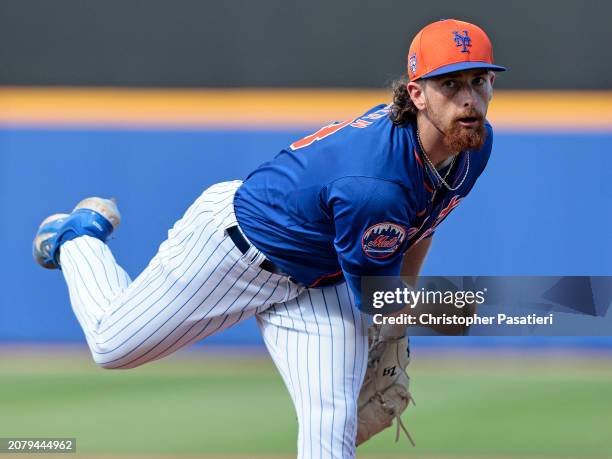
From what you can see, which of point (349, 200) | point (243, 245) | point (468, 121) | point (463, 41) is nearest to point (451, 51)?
point (463, 41)

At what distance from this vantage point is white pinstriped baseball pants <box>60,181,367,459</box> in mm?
2320

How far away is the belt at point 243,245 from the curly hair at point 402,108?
45 cm

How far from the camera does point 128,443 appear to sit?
321 centimetres

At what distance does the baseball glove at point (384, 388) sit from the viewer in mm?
2582

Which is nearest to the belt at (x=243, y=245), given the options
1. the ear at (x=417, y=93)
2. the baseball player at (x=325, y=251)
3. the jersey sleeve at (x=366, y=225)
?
the baseball player at (x=325, y=251)

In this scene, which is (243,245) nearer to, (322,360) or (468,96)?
(322,360)

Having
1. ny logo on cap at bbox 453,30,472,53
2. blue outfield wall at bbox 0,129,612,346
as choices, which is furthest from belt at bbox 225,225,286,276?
blue outfield wall at bbox 0,129,612,346

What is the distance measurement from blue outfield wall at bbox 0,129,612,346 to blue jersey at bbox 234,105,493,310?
1683mm

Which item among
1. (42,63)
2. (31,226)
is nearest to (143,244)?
(31,226)

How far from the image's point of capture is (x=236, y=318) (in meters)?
2.50

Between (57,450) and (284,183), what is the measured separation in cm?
132

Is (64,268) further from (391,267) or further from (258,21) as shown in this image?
(258,21)

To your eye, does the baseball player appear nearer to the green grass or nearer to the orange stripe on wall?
the green grass

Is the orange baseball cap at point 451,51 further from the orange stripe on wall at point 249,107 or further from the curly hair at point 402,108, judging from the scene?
the orange stripe on wall at point 249,107
